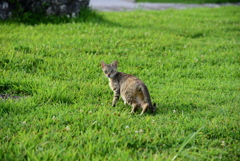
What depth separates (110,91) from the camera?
236 inches

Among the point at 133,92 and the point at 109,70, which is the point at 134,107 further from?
the point at 109,70

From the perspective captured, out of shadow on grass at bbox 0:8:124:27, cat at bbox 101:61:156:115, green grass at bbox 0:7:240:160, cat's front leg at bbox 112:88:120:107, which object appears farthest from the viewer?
shadow on grass at bbox 0:8:124:27

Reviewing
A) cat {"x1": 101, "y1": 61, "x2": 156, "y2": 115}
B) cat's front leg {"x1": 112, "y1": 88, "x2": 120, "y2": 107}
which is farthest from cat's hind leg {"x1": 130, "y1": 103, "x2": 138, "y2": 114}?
cat's front leg {"x1": 112, "y1": 88, "x2": 120, "y2": 107}

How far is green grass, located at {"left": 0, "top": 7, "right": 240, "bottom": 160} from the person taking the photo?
398 cm

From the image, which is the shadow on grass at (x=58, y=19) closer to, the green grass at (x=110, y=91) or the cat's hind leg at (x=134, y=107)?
the green grass at (x=110, y=91)

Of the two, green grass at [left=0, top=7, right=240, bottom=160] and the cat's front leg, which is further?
the cat's front leg

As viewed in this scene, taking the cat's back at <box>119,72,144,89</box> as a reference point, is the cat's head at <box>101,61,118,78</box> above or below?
above

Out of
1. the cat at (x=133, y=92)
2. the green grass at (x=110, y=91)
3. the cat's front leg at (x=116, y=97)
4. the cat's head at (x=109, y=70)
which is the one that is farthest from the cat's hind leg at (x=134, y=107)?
the cat's head at (x=109, y=70)

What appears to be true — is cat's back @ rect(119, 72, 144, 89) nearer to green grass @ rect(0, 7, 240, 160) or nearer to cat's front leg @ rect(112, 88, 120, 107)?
cat's front leg @ rect(112, 88, 120, 107)

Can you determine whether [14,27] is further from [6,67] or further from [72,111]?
[72,111]

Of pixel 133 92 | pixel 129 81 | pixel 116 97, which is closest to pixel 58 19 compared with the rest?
pixel 116 97

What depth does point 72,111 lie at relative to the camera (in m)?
4.93

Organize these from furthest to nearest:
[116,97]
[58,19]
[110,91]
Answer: [58,19] → [110,91] → [116,97]

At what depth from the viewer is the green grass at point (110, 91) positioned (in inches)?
157
